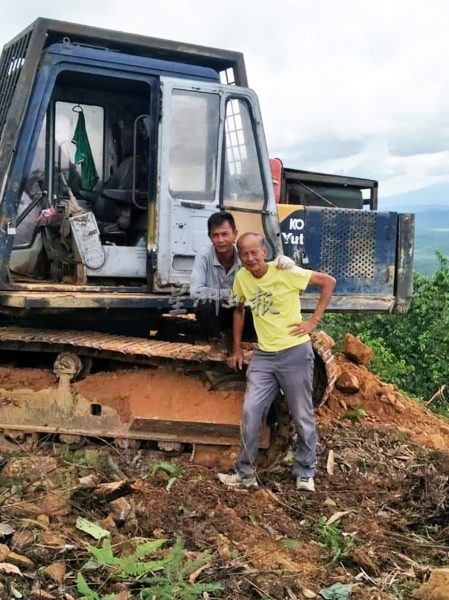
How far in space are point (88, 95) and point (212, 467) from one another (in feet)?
9.99

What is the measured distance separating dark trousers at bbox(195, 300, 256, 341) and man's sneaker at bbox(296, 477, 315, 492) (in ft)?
3.86

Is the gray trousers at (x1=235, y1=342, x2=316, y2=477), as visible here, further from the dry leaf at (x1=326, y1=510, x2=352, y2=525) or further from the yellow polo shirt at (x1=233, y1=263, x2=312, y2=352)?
the dry leaf at (x1=326, y1=510, x2=352, y2=525)

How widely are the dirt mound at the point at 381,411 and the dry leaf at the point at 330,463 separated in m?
1.02

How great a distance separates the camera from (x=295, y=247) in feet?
21.9

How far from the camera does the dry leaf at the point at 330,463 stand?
20.5 feet

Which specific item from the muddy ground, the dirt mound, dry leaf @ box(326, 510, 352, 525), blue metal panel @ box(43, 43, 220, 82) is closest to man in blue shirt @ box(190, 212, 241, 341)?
the muddy ground

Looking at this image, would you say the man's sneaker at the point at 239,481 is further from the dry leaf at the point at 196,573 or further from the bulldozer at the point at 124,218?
the dry leaf at the point at 196,573

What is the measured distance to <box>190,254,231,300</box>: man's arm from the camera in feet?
18.8

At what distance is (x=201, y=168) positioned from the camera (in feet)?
20.4

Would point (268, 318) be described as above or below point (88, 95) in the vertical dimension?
below

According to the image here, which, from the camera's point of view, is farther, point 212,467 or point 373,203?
point 373,203

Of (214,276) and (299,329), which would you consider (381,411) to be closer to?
(299,329)

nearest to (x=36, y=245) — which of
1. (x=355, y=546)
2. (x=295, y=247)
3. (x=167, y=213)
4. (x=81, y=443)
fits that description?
(x=167, y=213)

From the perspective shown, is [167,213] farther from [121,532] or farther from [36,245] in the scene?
[121,532]
